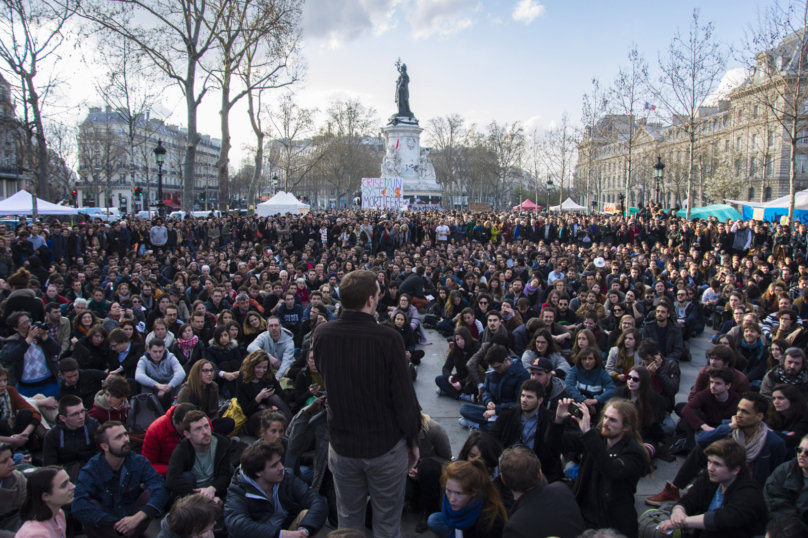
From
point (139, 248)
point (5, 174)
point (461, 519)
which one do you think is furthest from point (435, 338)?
point (5, 174)

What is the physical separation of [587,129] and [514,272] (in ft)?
85.5

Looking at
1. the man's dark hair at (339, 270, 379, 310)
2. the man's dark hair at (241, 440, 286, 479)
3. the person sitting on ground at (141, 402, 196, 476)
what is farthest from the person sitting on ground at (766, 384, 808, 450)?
the person sitting on ground at (141, 402, 196, 476)

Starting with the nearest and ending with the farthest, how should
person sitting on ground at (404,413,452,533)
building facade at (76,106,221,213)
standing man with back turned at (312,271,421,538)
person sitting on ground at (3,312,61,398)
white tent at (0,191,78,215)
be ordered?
standing man with back turned at (312,271,421,538) < person sitting on ground at (404,413,452,533) < person sitting on ground at (3,312,61,398) < white tent at (0,191,78,215) < building facade at (76,106,221,213)

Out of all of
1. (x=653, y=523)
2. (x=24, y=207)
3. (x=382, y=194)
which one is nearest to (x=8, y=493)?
(x=653, y=523)

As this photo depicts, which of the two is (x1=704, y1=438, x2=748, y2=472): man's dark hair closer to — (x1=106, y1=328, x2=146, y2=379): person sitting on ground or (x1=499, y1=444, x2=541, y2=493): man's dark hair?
(x1=499, y1=444, x2=541, y2=493): man's dark hair

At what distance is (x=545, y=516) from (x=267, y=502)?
6.37 ft

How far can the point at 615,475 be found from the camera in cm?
353

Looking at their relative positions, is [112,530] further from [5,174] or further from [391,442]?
[5,174]

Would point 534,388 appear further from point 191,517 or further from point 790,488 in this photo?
point 191,517

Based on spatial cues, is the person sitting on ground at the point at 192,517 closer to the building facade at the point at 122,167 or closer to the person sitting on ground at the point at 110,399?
the person sitting on ground at the point at 110,399

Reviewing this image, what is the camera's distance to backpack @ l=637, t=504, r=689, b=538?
3583 millimetres

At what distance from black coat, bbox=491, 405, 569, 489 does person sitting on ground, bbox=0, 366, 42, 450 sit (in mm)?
4234

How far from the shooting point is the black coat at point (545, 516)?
295cm

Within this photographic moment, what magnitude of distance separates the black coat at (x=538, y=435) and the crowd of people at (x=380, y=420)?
0.06ft
